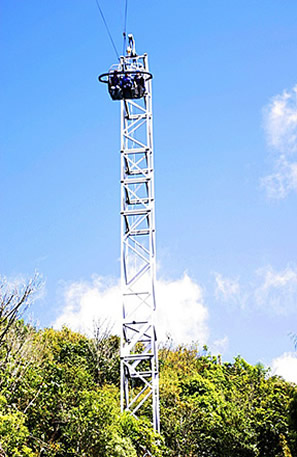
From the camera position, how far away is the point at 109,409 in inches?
346

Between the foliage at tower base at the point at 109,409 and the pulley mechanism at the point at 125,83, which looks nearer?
the foliage at tower base at the point at 109,409

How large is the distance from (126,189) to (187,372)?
743 centimetres

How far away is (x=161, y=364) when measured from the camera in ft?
53.4

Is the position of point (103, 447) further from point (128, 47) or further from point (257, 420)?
point (128, 47)

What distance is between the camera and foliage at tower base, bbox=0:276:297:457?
28.6 feet

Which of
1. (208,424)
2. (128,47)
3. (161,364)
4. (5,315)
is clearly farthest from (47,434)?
(128,47)

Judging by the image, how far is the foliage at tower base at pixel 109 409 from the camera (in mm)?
8727

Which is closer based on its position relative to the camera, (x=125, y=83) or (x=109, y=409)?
(x=109, y=409)

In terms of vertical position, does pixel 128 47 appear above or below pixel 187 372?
above

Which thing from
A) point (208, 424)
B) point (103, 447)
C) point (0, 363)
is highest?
point (0, 363)

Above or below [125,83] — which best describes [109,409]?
below

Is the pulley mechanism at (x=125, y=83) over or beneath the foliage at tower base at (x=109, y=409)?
over

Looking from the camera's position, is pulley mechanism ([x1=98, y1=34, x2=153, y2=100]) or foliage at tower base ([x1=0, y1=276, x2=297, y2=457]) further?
pulley mechanism ([x1=98, y1=34, x2=153, y2=100])

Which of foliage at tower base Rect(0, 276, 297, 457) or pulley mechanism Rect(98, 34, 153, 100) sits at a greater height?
pulley mechanism Rect(98, 34, 153, 100)
